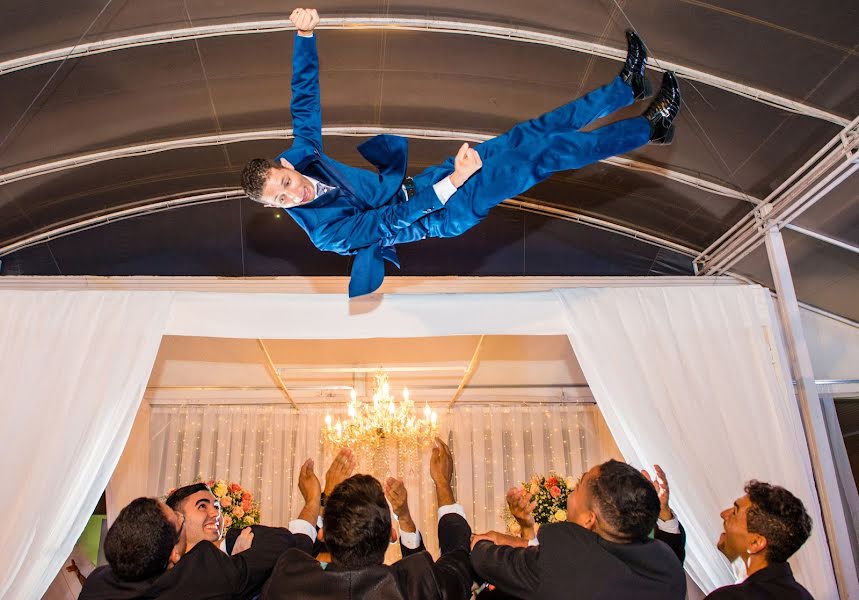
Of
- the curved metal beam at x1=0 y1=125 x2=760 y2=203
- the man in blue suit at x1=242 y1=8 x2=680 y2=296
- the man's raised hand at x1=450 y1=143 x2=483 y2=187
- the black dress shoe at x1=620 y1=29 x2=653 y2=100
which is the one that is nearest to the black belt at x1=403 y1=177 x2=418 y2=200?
the man in blue suit at x1=242 y1=8 x2=680 y2=296

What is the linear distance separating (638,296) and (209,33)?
10.3 feet

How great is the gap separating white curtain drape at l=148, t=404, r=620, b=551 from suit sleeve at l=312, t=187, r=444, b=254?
513cm

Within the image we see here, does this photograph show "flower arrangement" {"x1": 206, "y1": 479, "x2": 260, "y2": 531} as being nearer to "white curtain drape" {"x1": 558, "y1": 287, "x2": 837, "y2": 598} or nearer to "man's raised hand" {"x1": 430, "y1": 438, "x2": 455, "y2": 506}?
"white curtain drape" {"x1": 558, "y1": 287, "x2": 837, "y2": 598}

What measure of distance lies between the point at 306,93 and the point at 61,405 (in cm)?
227

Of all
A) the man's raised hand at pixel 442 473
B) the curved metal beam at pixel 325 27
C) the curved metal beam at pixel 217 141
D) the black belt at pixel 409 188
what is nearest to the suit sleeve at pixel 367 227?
the black belt at pixel 409 188

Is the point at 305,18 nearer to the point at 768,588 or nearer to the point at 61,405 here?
the point at 61,405

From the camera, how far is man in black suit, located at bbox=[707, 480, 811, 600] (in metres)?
2.32

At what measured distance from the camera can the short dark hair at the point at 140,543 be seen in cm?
250

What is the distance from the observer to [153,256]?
20.5 feet

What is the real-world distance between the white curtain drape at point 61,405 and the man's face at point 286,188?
1644 mm

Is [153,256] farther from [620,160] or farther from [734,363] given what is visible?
[734,363]

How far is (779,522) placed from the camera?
248cm

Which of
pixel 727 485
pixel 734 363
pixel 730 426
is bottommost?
pixel 727 485

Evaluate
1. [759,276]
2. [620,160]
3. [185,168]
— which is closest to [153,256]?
[185,168]
